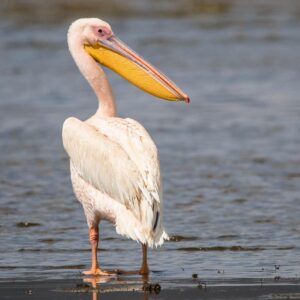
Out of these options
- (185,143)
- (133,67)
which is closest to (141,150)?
(133,67)

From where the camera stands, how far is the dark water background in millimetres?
8172

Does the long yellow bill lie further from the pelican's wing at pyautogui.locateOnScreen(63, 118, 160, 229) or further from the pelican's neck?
the pelican's wing at pyautogui.locateOnScreen(63, 118, 160, 229)

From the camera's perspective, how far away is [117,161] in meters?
7.47

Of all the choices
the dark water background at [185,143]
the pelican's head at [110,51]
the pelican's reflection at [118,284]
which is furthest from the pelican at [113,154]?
the dark water background at [185,143]

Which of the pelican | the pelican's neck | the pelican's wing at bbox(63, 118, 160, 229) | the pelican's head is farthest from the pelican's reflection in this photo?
the pelican's head

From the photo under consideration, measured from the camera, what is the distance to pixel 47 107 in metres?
15.1

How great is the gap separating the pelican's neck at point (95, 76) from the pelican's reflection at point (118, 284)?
1.38 metres

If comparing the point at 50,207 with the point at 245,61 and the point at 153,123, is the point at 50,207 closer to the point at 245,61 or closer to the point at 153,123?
the point at 153,123

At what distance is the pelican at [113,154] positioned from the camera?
7.31 metres

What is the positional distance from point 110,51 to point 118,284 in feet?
6.75

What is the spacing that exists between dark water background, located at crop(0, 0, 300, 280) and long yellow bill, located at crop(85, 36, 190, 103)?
116cm

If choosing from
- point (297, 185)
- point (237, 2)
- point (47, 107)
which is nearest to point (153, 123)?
point (47, 107)

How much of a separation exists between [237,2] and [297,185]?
18273 mm

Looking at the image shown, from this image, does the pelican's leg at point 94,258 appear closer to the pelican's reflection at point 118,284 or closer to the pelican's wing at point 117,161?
the pelican's reflection at point 118,284
